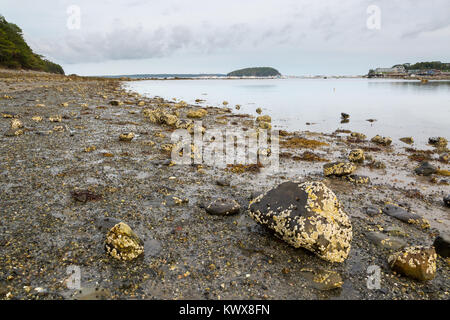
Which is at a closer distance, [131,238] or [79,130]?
[131,238]

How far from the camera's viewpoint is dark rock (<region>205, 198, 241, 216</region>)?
9.02 m

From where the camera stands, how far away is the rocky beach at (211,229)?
595 centimetres

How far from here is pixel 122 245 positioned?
21.5 feet

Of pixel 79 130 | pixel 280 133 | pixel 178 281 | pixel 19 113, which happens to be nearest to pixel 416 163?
pixel 280 133

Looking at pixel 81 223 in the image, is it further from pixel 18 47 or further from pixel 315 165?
pixel 18 47

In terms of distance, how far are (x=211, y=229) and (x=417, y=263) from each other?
18.0ft

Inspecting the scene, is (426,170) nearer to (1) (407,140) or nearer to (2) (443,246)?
(2) (443,246)

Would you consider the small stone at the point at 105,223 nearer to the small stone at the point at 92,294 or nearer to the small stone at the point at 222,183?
the small stone at the point at 92,294

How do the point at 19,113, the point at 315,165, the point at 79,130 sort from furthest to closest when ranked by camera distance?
the point at 19,113 → the point at 79,130 → the point at 315,165

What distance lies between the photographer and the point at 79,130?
19734 millimetres

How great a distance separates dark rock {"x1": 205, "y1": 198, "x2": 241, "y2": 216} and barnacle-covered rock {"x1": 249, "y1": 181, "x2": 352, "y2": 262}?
3.91 ft

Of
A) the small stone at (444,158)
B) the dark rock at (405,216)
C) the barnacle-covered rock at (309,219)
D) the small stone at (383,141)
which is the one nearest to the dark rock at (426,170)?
the small stone at (444,158)

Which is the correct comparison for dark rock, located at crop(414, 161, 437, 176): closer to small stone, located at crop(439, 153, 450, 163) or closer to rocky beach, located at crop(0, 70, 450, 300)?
rocky beach, located at crop(0, 70, 450, 300)
